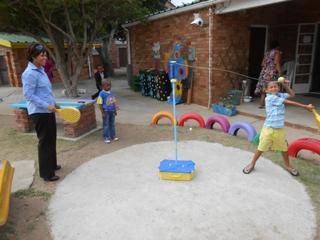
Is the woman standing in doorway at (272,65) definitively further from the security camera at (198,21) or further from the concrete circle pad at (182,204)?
the concrete circle pad at (182,204)

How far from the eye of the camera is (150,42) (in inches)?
455

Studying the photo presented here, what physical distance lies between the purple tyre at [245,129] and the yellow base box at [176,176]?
78.2 inches

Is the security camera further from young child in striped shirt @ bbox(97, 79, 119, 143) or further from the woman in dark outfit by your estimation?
the woman in dark outfit

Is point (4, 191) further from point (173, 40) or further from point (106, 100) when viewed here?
point (173, 40)

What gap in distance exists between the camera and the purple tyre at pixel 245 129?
554 cm

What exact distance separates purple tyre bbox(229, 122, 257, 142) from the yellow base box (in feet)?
6.52

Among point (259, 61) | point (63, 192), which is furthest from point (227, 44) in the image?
point (63, 192)

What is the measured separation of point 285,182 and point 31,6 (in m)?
8.31

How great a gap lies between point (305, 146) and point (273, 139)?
85 centimetres

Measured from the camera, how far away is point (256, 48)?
931cm

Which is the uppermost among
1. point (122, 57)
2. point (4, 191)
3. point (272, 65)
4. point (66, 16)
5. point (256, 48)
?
point (66, 16)

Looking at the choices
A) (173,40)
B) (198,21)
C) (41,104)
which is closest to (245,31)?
(198,21)

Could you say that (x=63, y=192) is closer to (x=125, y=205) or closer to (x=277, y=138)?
(x=125, y=205)

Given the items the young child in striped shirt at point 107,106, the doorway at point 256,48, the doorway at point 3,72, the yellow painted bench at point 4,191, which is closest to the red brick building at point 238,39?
the doorway at point 256,48
